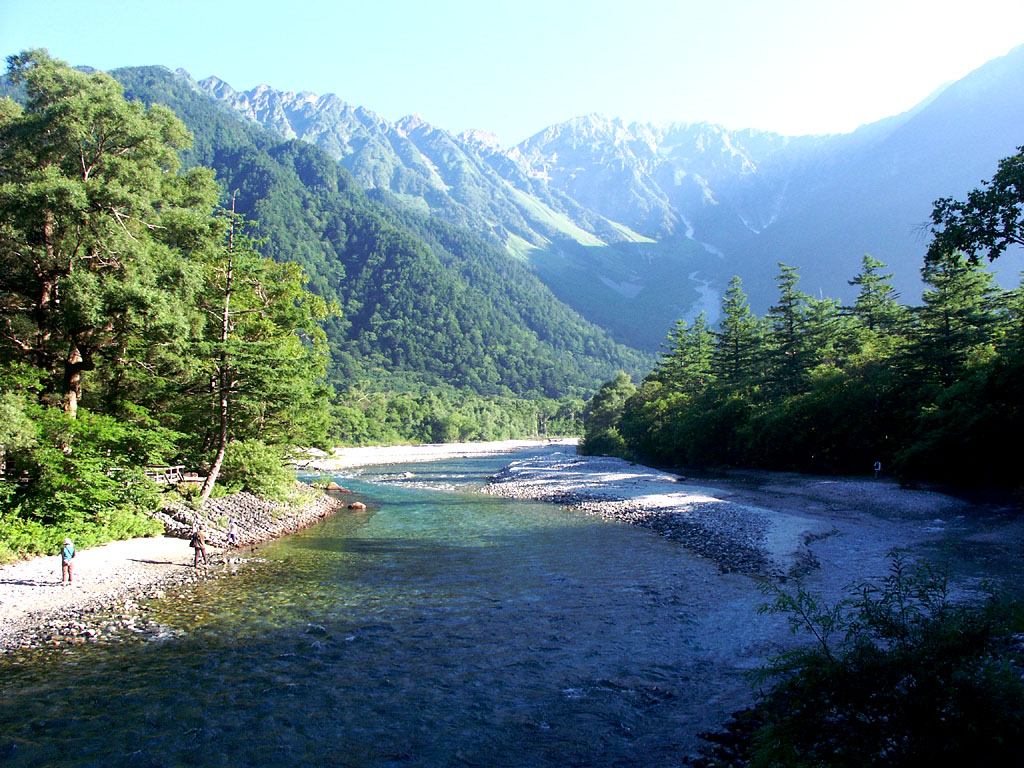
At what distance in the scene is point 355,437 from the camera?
121 m

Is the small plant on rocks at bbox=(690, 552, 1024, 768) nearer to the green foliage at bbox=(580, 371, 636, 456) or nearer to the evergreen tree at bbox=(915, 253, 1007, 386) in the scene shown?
the evergreen tree at bbox=(915, 253, 1007, 386)

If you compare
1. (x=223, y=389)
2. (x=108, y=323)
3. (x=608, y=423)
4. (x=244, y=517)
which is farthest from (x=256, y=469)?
(x=608, y=423)

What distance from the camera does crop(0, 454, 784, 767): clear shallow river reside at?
828 cm

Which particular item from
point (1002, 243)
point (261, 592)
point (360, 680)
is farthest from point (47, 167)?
point (1002, 243)

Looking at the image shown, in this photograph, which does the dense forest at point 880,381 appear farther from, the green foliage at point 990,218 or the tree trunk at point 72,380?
the tree trunk at point 72,380

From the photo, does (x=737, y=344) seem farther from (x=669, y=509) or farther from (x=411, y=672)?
(x=411, y=672)

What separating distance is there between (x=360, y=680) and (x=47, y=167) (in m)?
20.4

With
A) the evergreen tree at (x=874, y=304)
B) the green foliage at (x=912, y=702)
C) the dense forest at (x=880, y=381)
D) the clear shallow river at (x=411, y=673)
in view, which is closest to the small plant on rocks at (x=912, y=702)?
the green foliage at (x=912, y=702)

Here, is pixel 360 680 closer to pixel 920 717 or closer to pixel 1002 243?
pixel 920 717

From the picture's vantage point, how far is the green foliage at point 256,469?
28391 millimetres

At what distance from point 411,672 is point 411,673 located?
4 centimetres

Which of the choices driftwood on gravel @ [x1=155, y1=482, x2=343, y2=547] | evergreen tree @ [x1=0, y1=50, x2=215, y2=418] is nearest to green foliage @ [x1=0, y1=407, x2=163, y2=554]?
evergreen tree @ [x1=0, y1=50, x2=215, y2=418]

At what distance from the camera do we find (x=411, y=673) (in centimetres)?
1073

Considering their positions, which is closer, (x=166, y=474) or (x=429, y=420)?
(x=166, y=474)
